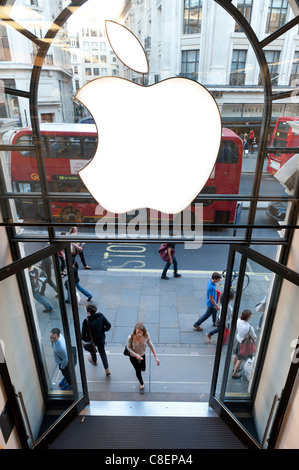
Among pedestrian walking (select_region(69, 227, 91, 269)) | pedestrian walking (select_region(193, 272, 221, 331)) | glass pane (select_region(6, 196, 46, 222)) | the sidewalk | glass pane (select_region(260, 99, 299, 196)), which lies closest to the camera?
glass pane (select_region(260, 99, 299, 196))

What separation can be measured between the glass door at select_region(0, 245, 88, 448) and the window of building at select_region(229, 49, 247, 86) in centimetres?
264

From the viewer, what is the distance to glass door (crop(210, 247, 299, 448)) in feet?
10.7

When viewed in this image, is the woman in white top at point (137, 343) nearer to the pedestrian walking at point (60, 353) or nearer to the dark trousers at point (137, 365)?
the dark trousers at point (137, 365)

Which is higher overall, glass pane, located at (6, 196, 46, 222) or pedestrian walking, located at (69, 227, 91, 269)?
glass pane, located at (6, 196, 46, 222)

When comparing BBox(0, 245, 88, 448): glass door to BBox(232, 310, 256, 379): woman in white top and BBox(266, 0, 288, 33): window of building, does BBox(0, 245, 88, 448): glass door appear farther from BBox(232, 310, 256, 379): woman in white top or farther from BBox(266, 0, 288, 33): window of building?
BBox(266, 0, 288, 33): window of building

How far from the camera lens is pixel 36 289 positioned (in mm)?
3904

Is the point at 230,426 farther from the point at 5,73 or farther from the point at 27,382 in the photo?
the point at 5,73

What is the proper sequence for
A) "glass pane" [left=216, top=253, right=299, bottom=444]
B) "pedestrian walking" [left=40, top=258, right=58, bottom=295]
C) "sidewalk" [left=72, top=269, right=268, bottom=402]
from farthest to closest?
"sidewalk" [left=72, top=269, right=268, bottom=402] → "pedestrian walking" [left=40, top=258, right=58, bottom=295] → "glass pane" [left=216, top=253, right=299, bottom=444]

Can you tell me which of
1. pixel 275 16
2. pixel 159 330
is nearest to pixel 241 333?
pixel 159 330

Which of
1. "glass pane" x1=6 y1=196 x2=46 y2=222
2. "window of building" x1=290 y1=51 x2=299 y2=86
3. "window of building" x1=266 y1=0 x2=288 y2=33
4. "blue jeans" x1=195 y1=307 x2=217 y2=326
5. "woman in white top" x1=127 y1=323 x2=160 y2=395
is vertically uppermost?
"window of building" x1=266 y1=0 x2=288 y2=33

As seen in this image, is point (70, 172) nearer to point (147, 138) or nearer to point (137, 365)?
point (147, 138)

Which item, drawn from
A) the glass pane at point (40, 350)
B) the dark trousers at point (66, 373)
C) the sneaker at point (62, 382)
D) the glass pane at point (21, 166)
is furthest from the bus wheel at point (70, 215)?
the sneaker at point (62, 382)

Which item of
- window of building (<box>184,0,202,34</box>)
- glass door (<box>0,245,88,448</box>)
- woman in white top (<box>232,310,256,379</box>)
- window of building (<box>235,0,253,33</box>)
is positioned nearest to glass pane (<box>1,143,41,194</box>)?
glass door (<box>0,245,88,448</box>)

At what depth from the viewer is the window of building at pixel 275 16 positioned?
8.70ft
